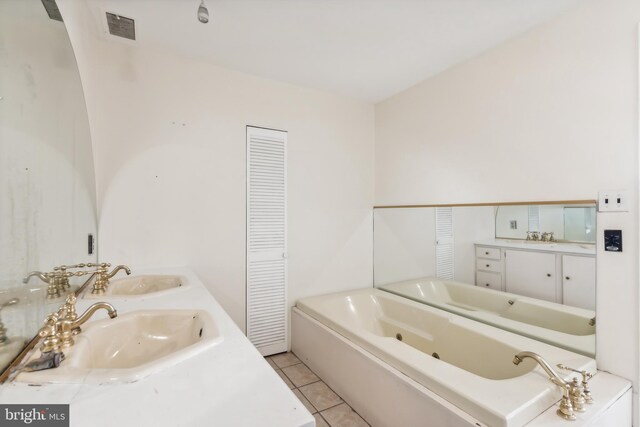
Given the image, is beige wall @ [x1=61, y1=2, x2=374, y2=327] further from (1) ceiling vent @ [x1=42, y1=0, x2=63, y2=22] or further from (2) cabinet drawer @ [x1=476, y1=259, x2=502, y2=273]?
(2) cabinet drawer @ [x1=476, y1=259, x2=502, y2=273]

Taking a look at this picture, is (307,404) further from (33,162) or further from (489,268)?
(33,162)

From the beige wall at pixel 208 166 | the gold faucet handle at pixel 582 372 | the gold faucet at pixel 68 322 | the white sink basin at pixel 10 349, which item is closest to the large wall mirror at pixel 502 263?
the gold faucet handle at pixel 582 372

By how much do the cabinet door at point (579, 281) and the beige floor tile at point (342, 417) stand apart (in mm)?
1494

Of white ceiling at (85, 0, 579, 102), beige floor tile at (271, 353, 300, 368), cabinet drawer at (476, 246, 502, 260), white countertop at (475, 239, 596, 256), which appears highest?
white ceiling at (85, 0, 579, 102)

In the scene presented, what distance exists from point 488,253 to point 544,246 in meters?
0.43

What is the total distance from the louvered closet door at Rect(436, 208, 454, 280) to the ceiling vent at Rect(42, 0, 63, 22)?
2.74 meters

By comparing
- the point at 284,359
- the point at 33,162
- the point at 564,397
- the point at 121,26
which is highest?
the point at 121,26

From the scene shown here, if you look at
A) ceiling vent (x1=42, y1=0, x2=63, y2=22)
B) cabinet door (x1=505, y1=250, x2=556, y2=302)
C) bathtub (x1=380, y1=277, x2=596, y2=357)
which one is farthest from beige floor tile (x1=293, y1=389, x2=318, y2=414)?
ceiling vent (x1=42, y1=0, x2=63, y2=22)

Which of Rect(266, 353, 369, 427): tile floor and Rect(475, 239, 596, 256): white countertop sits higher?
Rect(475, 239, 596, 256): white countertop

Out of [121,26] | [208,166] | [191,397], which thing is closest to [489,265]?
[191,397]

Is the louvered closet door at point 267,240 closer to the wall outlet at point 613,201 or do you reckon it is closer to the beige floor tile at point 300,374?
the beige floor tile at point 300,374

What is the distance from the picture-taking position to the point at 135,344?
46.0 inches

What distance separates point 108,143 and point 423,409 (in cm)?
257

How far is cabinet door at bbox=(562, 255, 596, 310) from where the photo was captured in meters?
1.62
